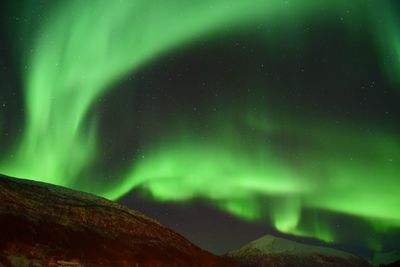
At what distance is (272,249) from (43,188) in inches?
5886

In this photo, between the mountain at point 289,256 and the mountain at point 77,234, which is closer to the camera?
the mountain at point 77,234

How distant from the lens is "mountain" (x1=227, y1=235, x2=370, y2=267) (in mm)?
161250

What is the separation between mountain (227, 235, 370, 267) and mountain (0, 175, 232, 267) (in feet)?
352

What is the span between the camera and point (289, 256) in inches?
6511

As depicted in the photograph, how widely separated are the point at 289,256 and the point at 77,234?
140 m

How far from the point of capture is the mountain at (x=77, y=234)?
3212 cm

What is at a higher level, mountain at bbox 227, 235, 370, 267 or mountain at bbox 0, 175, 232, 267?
mountain at bbox 227, 235, 370, 267

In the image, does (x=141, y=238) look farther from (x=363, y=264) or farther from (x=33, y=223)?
(x=363, y=264)

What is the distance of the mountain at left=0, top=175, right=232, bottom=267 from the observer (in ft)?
105

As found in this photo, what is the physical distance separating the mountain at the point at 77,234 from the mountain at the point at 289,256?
107 metres

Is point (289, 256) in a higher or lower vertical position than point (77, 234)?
higher

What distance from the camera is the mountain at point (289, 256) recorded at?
16125 cm

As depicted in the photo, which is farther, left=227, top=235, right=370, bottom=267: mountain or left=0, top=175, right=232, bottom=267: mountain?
left=227, top=235, right=370, bottom=267: mountain

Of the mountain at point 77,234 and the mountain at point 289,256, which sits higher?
the mountain at point 289,256
